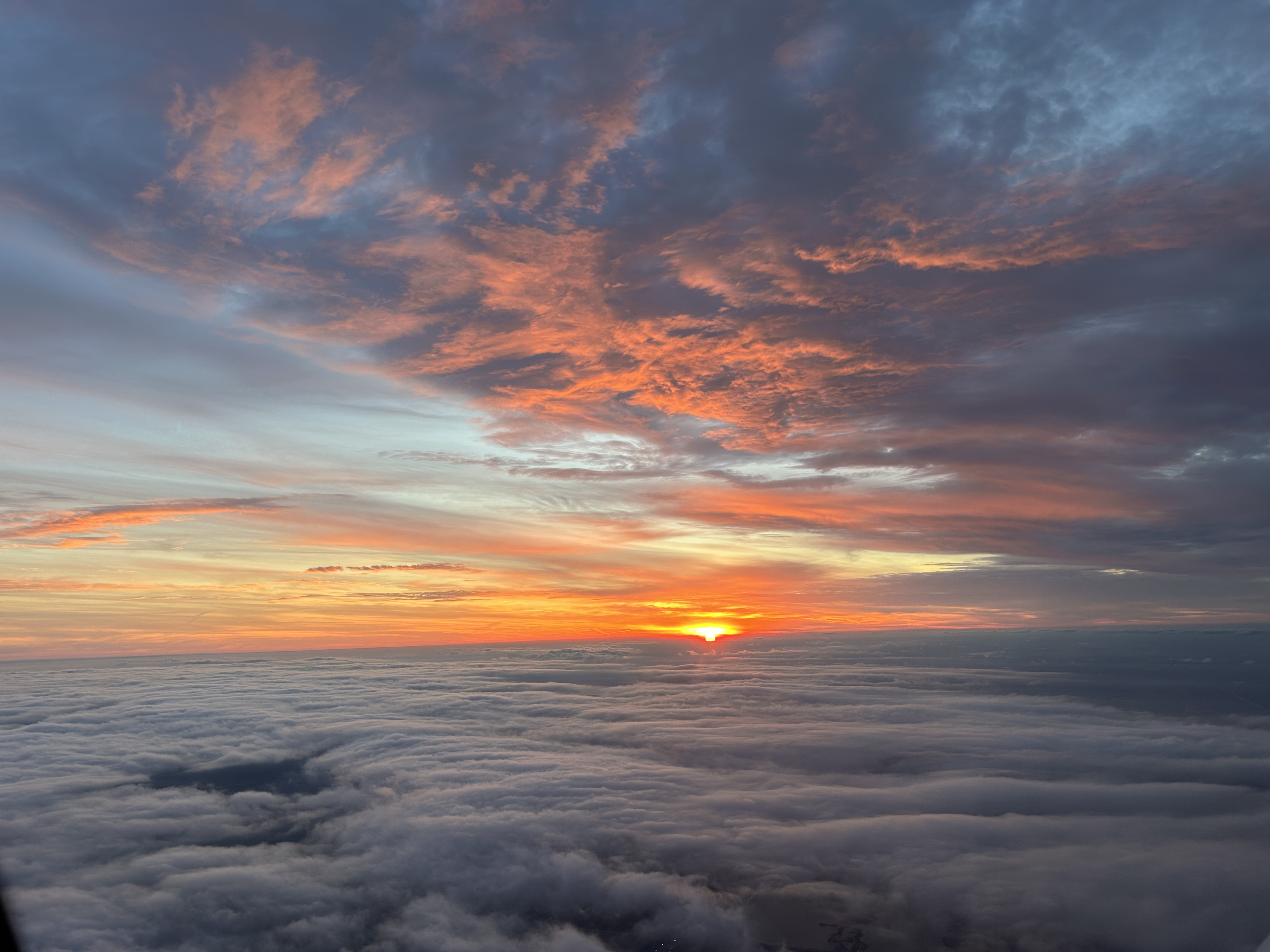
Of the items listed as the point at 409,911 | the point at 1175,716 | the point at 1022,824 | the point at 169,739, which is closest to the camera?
the point at 409,911

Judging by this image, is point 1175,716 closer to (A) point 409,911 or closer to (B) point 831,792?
(B) point 831,792

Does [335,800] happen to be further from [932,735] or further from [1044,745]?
[1044,745]

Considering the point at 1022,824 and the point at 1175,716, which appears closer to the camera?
the point at 1022,824

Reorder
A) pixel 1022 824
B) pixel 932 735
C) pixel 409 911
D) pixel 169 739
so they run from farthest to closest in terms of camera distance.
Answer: pixel 932 735 < pixel 169 739 < pixel 1022 824 < pixel 409 911

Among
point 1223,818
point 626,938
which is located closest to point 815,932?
point 626,938

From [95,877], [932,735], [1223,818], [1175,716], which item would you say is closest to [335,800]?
[95,877]

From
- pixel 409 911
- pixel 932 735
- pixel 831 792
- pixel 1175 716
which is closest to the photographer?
pixel 409 911

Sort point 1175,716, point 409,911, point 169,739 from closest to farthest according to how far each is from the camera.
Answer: point 409,911 → point 169,739 → point 1175,716

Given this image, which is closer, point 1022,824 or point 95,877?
point 95,877

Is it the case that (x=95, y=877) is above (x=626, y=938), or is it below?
above
